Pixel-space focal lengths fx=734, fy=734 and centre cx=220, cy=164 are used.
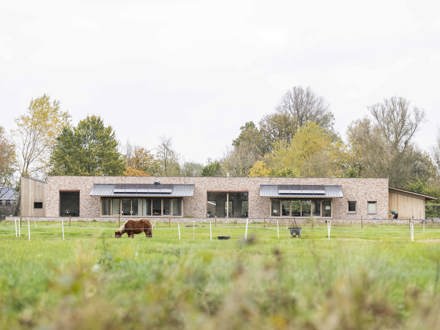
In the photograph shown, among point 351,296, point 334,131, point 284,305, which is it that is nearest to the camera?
point 351,296

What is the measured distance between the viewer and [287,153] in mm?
68000

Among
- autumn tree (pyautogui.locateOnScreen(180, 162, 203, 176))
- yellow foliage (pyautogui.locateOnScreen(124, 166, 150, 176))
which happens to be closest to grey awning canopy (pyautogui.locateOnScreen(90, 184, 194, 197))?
yellow foliage (pyautogui.locateOnScreen(124, 166, 150, 176))

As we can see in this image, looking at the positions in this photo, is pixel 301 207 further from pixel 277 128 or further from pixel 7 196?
pixel 7 196

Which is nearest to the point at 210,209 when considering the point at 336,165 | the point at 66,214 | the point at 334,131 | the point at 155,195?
the point at 155,195

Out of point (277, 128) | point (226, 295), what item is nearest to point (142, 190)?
point (277, 128)

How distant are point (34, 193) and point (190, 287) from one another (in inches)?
1941

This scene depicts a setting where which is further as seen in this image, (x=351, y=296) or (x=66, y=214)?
(x=66, y=214)

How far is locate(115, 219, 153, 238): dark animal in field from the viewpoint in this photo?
25859mm

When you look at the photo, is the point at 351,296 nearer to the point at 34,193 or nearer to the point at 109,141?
the point at 34,193

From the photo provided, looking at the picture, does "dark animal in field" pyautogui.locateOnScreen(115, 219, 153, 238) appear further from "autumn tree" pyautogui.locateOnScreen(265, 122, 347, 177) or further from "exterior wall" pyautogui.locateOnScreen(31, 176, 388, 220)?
"autumn tree" pyautogui.locateOnScreen(265, 122, 347, 177)

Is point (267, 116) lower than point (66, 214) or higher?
higher

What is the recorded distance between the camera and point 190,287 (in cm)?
698

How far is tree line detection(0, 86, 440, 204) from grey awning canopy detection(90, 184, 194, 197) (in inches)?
430

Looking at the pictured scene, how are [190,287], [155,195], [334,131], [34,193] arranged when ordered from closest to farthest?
1. [190,287]
2. [155,195]
3. [34,193]
4. [334,131]
